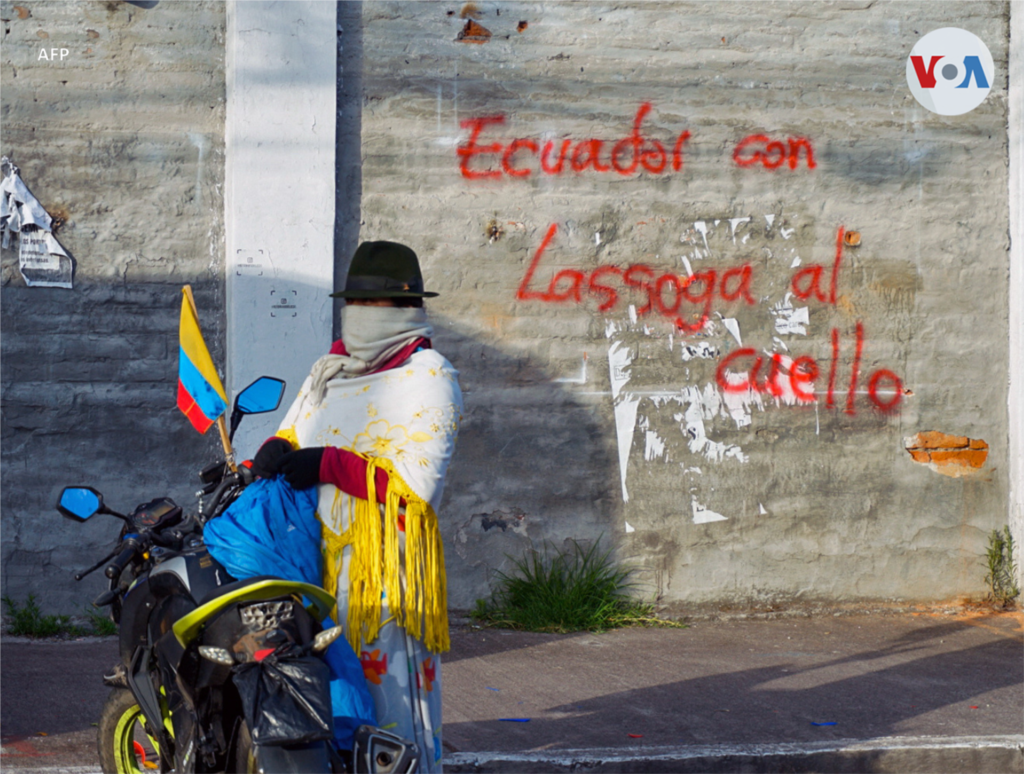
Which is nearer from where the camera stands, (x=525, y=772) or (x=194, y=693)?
(x=194, y=693)

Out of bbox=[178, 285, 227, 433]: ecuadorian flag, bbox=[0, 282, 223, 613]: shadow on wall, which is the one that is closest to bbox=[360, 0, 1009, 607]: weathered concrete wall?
bbox=[0, 282, 223, 613]: shadow on wall

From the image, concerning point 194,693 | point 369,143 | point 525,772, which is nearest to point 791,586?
point 525,772

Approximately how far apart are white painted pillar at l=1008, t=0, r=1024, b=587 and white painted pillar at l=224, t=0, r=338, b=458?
408 centimetres

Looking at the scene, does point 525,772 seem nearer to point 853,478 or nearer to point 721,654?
point 721,654

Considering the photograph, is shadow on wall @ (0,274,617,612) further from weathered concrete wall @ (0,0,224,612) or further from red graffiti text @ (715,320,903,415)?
red graffiti text @ (715,320,903,415)

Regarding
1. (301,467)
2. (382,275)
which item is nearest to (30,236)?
(382,275)

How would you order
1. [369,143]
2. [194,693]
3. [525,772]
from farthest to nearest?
[369,143] → [525,772] → [194,693]

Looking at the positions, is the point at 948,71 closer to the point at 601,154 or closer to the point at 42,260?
the point at 601,154

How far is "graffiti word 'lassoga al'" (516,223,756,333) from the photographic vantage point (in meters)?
6.18

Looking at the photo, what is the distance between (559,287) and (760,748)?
2.92 metres

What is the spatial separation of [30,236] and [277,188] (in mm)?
1312

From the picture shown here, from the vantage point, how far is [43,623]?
563cm

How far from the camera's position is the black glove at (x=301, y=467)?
2.81 m

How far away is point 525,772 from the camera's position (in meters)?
3.92
